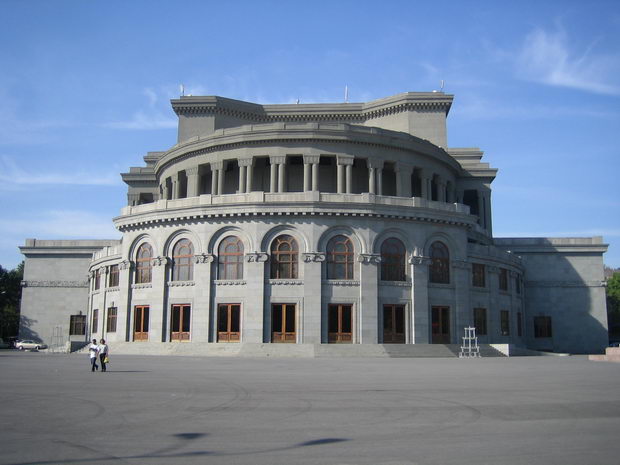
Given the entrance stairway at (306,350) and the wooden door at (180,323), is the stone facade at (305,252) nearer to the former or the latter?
the wooden door at (180,323)

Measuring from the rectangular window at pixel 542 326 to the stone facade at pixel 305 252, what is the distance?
4796 mm

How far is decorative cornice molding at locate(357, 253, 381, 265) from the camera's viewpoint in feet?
156

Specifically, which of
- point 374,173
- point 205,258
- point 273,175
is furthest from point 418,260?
point 205,258

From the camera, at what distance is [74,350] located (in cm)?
5381

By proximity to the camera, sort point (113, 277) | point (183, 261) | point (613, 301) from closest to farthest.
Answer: point (183, 261) < point (113, 277) < point (613, 301)

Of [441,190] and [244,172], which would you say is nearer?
[244,172]

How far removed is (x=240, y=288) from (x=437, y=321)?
15.5m

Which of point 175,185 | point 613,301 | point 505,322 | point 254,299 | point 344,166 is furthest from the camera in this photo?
point 613,301

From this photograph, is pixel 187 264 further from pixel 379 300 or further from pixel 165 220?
pixel 379 300

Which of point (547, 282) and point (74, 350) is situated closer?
point (74, 350)

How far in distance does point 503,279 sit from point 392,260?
49.4ft

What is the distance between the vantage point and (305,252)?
47062 millimetres

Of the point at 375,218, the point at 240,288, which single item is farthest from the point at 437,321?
the point at 240,288

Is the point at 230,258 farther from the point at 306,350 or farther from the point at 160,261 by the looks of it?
the point at 306,350
